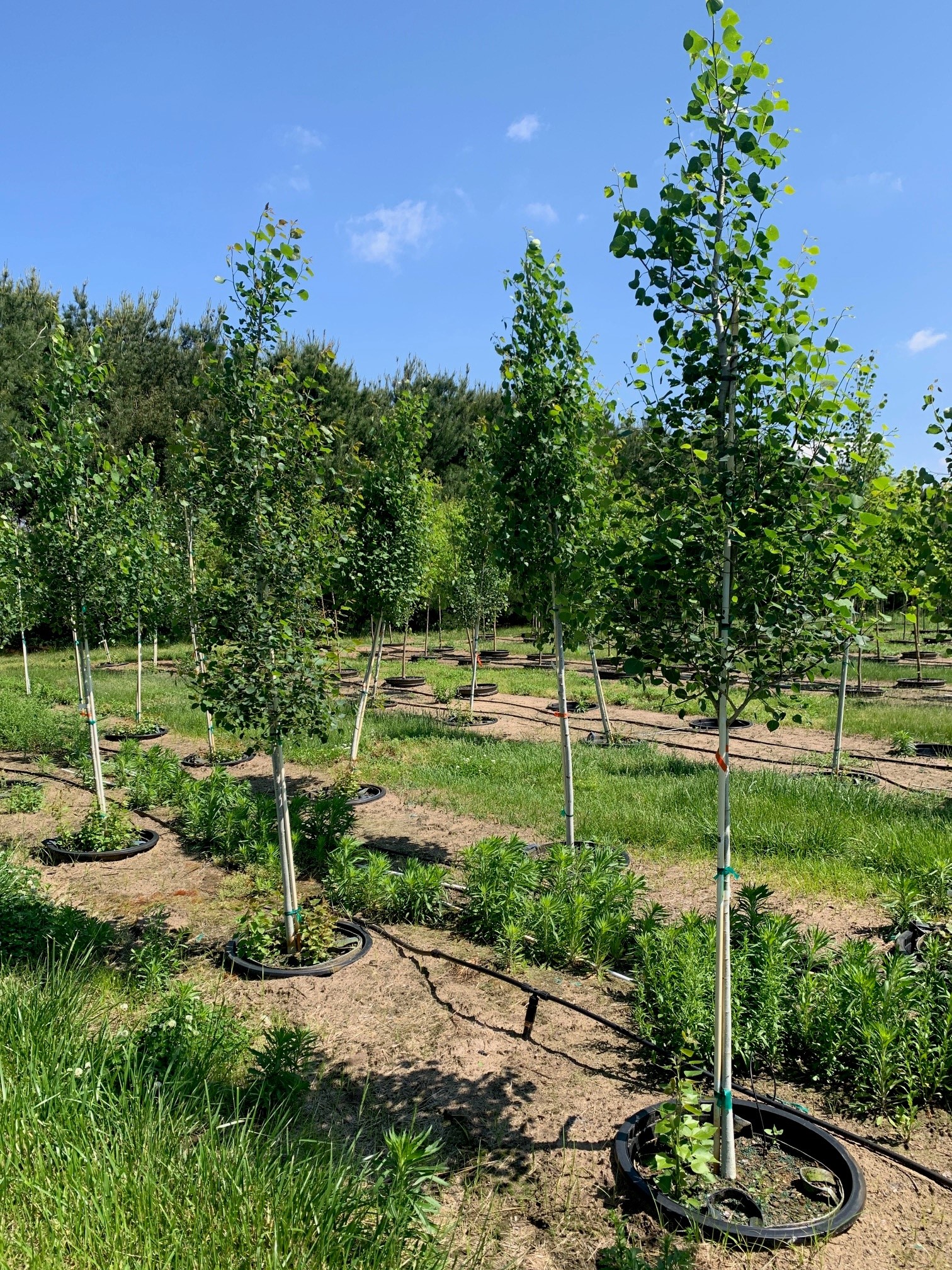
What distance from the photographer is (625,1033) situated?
13.8ft

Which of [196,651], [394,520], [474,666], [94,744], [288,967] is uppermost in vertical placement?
[394,520]

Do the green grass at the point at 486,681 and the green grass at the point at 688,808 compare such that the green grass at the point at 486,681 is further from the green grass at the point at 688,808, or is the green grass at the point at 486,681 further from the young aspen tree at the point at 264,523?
the young aspen tree at the point at 264,523

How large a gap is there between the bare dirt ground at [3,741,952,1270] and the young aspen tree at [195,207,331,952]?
881 millimetres

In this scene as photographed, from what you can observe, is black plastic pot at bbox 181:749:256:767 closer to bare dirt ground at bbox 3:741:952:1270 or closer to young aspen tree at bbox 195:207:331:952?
bare dirt ground at bbox 3:741:952:1270

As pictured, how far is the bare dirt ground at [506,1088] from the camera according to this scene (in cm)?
293

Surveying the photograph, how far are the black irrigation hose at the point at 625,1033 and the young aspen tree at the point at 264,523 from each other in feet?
3.21

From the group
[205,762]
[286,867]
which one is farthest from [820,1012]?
[205,762]

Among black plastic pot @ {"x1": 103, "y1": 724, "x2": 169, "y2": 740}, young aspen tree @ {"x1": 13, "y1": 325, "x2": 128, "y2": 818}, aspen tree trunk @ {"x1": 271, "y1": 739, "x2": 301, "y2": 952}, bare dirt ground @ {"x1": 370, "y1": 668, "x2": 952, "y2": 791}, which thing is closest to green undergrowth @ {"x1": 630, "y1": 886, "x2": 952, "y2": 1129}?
aspen tree trunk @ {"x1": 271, "y1": 739, "x2": 301, "y2": 952}

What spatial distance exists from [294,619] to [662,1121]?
12.0 ft

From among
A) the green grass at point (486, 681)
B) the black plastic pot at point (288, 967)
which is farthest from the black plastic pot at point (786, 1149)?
the green grass at point (486, 681)

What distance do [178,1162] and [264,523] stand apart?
11.9 ft

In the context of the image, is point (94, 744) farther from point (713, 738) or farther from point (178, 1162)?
point (713, 738)

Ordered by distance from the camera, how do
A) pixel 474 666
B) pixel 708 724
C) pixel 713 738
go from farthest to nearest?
pixel 708 724 < pixel 474 666 < pixel 713 738

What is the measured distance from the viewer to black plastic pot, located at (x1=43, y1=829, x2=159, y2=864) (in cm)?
732
